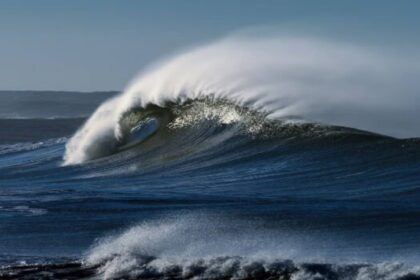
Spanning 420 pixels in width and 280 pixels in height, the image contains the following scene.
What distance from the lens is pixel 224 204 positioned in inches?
434

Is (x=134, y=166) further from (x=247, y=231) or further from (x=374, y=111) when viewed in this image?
(x=247, y=231)

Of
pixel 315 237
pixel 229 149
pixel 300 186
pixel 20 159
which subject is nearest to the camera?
pixel 315 237

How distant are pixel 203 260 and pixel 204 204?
345cm

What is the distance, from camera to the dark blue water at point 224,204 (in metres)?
7.98

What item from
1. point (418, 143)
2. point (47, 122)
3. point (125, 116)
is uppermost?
point (47, 122)

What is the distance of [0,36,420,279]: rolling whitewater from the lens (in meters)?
7.94

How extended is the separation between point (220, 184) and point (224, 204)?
236 centimetres

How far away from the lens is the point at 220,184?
A: 1339 cm

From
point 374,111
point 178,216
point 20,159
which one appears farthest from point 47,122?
point 178,216

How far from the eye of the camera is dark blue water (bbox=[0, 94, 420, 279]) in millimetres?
7984

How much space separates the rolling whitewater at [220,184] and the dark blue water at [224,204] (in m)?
0.02

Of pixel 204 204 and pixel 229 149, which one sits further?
pixel 229 149

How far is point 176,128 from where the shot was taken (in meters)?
19.5

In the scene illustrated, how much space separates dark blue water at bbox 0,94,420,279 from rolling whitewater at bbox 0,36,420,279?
0.02 meters
